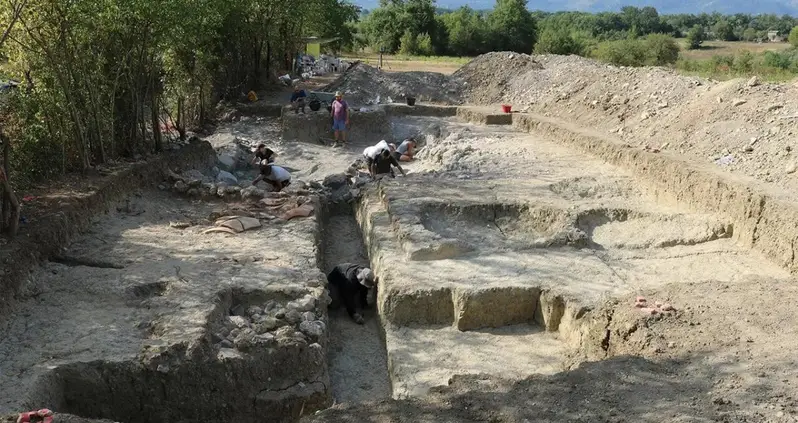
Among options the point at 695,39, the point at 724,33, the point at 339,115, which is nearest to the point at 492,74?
the point at 339,115

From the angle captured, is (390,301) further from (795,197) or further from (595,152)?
(595,152)

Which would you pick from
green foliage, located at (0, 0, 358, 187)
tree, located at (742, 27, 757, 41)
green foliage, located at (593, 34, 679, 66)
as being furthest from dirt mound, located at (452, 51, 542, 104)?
tree, located at (742, 27, 757, 41)

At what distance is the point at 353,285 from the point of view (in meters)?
7.88

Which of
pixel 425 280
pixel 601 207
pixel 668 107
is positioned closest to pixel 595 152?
pixel 668 107

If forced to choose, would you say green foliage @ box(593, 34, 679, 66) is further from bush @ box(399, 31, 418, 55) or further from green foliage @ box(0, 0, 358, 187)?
green foliage @ box(0, 0, 358, 187)

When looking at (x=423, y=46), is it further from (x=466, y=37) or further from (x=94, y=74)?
(x=94, y=74)

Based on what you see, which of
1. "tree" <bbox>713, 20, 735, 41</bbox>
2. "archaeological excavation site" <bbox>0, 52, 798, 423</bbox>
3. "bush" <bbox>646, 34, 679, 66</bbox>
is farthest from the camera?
"tree" <bbox>713, 20, 735, 41</bbox>

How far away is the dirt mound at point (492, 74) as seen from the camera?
870 inches

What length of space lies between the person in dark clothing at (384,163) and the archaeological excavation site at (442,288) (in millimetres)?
261

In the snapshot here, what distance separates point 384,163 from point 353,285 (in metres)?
5.04

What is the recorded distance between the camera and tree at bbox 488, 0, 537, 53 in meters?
46.4

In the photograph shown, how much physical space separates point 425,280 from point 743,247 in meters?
4.08

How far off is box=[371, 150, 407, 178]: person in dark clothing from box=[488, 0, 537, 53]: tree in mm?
35811

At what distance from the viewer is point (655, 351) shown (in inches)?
221
